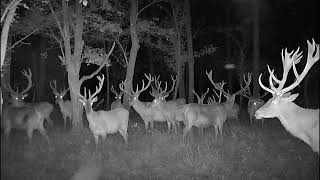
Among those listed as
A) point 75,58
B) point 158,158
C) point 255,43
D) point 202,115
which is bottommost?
point 158,158

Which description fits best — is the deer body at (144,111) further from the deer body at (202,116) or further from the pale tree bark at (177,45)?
the pale tree bark at (177,45)

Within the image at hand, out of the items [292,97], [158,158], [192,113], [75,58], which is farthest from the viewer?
[75,58]

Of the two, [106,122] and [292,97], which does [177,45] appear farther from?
[292,97]

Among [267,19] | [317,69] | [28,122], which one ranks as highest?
[267,19]

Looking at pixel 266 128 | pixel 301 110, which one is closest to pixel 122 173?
pixel 301 110

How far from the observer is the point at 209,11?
25.7 m

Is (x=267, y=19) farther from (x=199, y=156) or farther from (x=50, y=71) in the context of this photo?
(x=50, y=71)

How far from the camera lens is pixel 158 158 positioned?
903 centimetres

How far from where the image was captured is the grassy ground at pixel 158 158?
767 cm

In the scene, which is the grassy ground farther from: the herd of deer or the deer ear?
the deer ear

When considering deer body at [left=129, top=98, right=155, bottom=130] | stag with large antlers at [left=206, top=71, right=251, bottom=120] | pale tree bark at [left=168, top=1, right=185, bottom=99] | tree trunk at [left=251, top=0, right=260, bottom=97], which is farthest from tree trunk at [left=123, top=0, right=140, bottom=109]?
tree trunk at [left=251, top=0, right=260, bottom=97]

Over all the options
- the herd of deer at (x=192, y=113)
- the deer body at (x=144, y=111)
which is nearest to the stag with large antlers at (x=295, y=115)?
the herd of deer at (x=192, y=113)

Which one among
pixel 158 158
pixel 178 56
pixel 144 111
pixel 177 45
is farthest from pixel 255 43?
pixel 158 158

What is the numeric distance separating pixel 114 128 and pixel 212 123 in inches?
127
